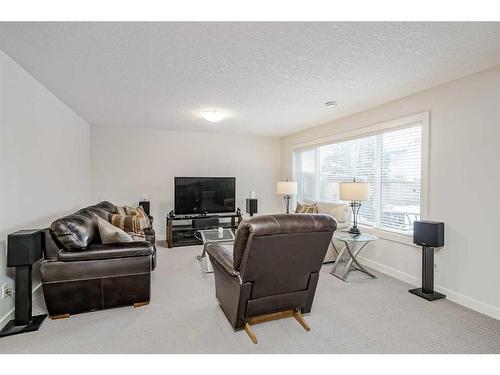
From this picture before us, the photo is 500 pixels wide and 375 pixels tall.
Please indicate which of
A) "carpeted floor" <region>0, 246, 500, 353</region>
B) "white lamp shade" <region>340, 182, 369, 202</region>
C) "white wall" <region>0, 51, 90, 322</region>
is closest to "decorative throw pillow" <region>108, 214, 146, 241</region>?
"white wall" <region>0, 51, 90, 322</region>

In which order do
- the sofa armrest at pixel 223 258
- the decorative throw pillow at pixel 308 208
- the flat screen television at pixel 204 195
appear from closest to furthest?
the sofa armrest at pixel 223 258 → the decorative throw pillow at pixel 308 208 → the flat screen television at pixel 204 195

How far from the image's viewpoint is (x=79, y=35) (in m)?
2.01

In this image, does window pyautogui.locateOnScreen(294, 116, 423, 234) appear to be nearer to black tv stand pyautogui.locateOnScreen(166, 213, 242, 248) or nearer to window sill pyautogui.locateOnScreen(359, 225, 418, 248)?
window sill pyautogui.locateOnScreen(359, 225, 418, 248)

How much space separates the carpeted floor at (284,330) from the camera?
2010 mm

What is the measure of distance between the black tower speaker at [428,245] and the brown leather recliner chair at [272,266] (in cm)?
150

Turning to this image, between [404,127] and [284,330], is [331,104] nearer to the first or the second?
[404,127]

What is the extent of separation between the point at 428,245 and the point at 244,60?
278 cm

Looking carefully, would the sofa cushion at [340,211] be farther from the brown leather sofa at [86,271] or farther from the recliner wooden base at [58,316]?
the recliner wooden base at [58,316]

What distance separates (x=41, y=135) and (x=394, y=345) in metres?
4.13

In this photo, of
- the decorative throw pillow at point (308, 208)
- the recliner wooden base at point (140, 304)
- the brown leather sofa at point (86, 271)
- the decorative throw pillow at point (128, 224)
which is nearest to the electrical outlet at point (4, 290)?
the brown leather sofa at point (86, 271)

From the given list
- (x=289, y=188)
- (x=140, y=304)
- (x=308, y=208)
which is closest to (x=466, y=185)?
(x=308, y=208)

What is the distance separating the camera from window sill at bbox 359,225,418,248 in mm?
3449

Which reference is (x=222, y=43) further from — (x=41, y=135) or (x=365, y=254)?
(x=365, y=254)
